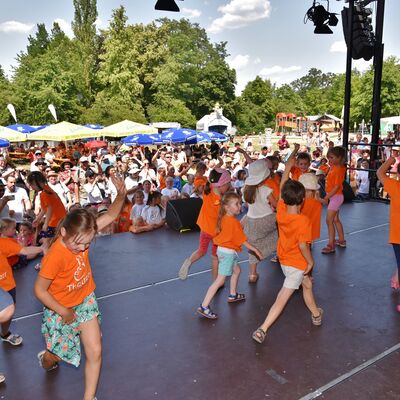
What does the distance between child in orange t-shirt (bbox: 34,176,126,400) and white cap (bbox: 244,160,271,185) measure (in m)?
2.55

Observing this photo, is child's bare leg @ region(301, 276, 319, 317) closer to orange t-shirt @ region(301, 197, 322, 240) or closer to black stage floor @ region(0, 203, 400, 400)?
black stage floor @ region(0, 203, 400, 400)

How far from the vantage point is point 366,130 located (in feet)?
155

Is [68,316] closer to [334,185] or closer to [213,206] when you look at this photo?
[213,206]

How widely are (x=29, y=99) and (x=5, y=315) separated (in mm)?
35176

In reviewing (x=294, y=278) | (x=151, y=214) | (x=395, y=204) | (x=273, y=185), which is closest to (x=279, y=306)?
(x=294, y=278)

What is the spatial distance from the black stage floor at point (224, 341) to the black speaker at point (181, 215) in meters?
1.88

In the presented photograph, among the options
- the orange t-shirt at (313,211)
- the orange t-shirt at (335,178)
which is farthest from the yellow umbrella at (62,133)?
the orange t-shirt at (313,211)

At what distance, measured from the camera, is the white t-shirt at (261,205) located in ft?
17.1

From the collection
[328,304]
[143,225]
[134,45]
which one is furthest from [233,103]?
[328,304]

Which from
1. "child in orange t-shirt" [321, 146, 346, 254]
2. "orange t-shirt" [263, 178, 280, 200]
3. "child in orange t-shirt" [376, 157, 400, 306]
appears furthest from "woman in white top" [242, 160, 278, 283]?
"child in orange t-shirt" [376, 157, 400, 306]

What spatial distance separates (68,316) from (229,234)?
197 cm

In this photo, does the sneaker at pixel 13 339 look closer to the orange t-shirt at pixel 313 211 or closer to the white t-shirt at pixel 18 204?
the orange t-shirt at pixel 313 211

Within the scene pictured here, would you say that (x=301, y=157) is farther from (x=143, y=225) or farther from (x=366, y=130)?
(x=366, y=130)

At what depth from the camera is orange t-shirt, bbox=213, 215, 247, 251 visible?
4.30m
